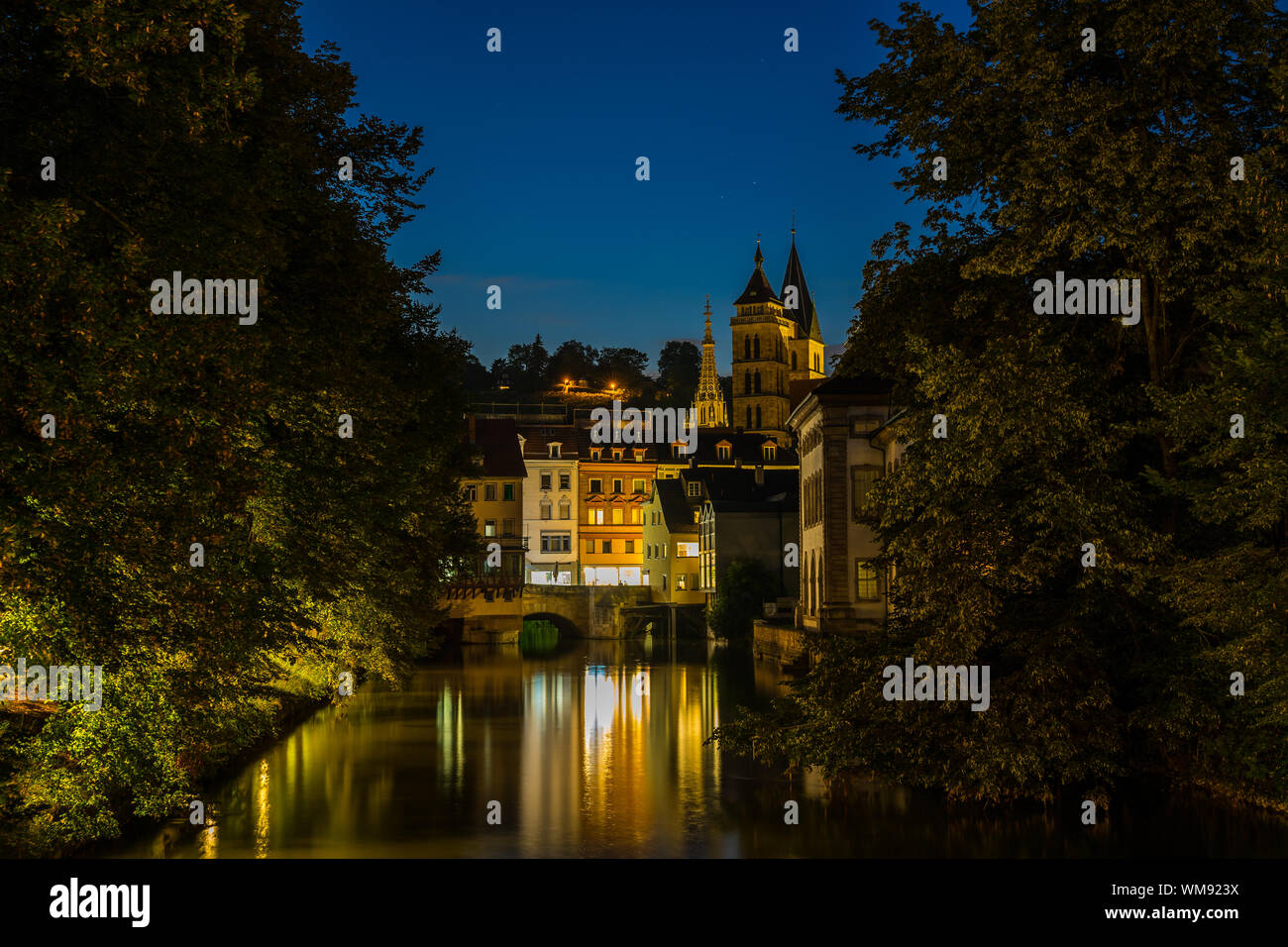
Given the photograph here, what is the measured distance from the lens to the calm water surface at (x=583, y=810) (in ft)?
61.2

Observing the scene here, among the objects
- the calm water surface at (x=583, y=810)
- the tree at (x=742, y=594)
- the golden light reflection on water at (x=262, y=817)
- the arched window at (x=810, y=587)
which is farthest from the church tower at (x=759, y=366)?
the golden light reflection on water at (x=262, y=817)

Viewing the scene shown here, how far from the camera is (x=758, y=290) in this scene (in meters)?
146

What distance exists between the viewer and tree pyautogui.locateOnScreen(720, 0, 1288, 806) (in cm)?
1953

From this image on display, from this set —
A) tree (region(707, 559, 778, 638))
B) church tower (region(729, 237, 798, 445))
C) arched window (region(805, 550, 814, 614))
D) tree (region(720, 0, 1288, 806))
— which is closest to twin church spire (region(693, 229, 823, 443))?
church tower (region(729, 237, 798, 445))

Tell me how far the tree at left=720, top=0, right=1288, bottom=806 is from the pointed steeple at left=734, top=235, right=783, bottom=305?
405ft

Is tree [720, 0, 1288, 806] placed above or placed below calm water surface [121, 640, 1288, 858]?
above

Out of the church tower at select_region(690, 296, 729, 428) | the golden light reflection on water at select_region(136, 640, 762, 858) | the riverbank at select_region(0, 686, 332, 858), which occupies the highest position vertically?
the church tower at select_region(690, 296, 729, 428)

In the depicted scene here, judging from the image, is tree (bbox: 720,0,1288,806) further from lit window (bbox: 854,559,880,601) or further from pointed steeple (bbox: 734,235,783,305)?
pointed steeple (bbox: 734,235,783,305)

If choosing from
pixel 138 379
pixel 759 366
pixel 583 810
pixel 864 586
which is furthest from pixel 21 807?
pixel 759 366

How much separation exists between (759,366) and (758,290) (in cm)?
887

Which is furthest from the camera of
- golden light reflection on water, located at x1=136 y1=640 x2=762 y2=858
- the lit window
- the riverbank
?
the lit window

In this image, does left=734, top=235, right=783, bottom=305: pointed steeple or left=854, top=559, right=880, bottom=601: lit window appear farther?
left=734, top=235, right=783, bottom=305: pointed steeple

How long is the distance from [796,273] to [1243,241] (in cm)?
13856

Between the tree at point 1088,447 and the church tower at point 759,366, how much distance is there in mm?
119703
